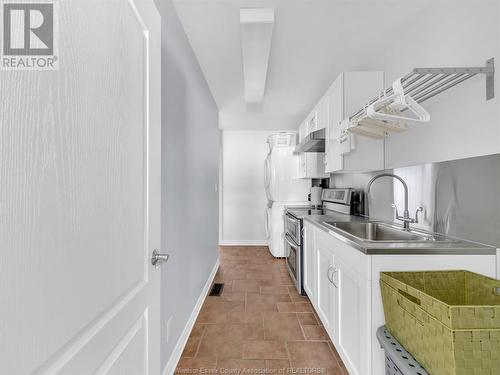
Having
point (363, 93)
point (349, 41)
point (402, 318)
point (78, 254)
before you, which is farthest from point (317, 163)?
point (78, 254)

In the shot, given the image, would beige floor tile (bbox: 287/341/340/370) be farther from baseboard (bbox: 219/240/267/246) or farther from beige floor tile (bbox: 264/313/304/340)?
baseboard (bbox: 219/240/267/246)

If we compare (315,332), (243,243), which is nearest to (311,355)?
(315,332)

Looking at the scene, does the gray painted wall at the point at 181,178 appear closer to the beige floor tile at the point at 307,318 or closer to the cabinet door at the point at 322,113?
the beige floor tile at the point at 307,318

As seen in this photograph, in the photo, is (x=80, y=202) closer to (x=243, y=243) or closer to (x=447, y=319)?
(x=447, y=319)

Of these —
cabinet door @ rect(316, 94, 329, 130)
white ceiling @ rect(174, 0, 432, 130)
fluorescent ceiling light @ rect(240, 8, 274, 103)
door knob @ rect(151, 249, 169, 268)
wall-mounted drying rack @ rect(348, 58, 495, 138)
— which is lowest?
door knob @ rect(151, 249, 169, 268)

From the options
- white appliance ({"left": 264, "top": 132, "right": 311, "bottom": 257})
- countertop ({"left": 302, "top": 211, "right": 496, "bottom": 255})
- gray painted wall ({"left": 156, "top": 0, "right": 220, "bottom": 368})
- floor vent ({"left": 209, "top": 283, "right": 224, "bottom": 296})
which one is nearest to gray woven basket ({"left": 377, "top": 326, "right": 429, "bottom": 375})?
countertop ({"left": 302, "top": 211, "right": 496, "bottom": 255})

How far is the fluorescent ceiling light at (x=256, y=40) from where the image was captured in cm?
165

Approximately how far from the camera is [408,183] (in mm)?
1785

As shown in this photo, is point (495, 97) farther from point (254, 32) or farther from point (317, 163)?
point (317, 163)

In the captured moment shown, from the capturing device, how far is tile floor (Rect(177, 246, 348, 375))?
1672 mm

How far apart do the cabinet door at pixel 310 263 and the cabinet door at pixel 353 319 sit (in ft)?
1.86

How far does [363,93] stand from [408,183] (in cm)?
91

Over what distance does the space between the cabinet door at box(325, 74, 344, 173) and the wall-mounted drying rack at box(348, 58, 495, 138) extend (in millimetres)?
274

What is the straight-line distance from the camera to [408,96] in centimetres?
132
